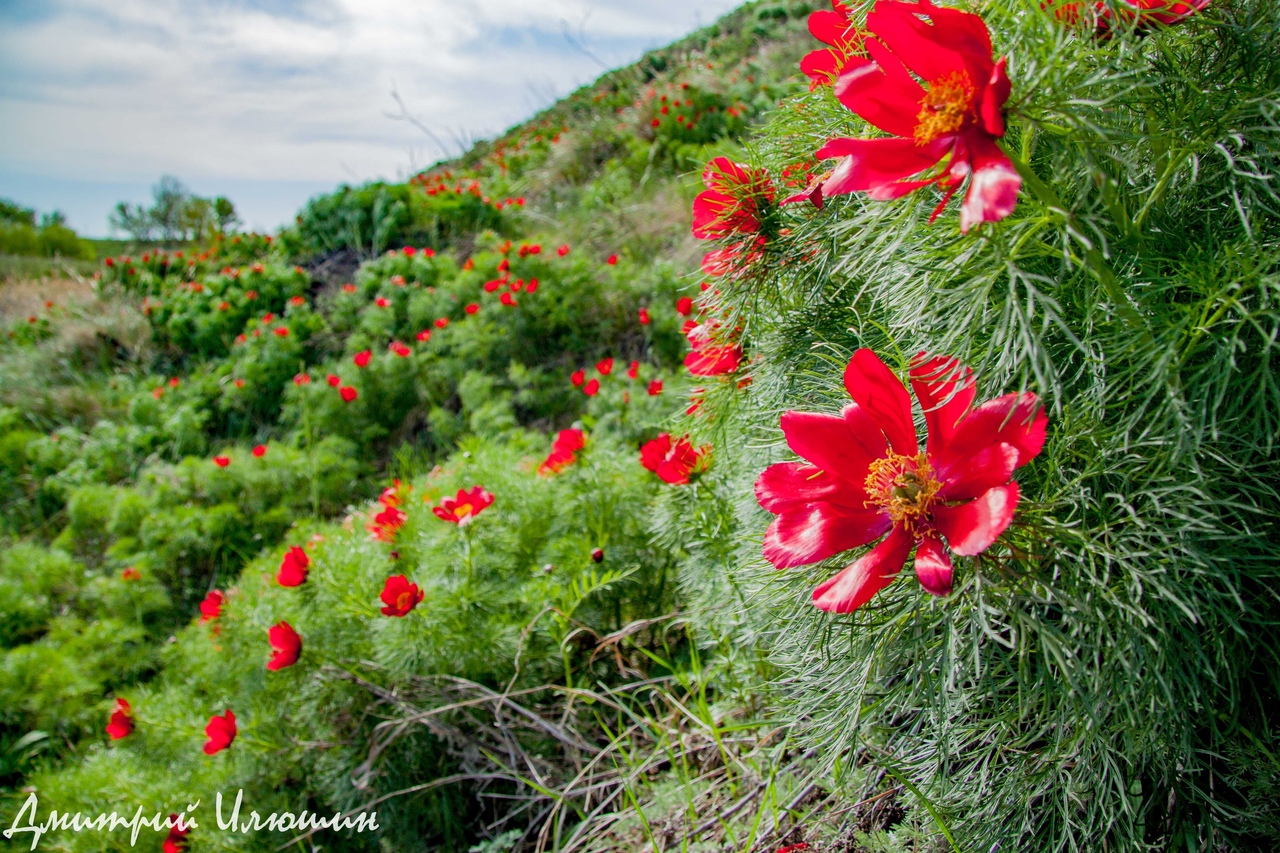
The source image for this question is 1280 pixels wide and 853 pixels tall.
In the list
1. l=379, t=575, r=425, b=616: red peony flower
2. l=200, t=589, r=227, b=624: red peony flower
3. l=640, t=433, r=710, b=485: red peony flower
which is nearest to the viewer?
l=640, t=433, r=710, b=485: red peony flower

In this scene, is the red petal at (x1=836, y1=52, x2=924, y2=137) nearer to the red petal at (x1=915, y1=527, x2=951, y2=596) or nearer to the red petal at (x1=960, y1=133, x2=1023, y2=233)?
the red petal at (x1=960, y1=133, x2=1023, y2=233)

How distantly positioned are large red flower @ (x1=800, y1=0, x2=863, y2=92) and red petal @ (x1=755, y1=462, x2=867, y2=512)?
54cm

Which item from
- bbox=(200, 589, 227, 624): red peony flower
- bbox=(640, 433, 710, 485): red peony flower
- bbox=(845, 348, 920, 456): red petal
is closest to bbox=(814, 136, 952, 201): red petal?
bbox=(845, 348, 920, 456): red petal

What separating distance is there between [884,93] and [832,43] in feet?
1.31

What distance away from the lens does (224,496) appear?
11.9 ft

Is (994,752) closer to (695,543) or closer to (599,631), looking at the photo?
(695,543)

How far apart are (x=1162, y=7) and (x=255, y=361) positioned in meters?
5.01

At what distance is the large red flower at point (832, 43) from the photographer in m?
Result: 0.99

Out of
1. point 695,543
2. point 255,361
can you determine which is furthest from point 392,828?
point 255,361

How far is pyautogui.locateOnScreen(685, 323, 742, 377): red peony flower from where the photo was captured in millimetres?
1210

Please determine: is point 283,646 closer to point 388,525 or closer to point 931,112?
point 388,525

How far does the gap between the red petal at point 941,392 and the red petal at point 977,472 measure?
0.09 ft

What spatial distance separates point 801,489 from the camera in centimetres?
79

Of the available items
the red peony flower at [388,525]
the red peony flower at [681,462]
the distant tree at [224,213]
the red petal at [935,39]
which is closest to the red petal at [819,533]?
the red petal at [935,39]
